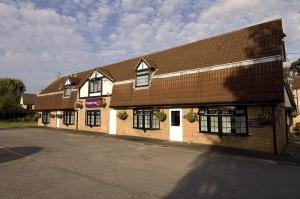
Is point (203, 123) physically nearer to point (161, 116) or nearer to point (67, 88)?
point (161, 116)

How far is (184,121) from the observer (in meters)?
18.2

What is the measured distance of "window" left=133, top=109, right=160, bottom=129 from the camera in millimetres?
20266

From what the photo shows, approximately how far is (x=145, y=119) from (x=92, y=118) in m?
8.16

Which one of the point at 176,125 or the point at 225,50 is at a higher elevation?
the point at 225,50

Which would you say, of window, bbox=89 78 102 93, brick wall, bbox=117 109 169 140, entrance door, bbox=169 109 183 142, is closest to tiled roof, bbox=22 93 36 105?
window, bbox=89 78 102 93

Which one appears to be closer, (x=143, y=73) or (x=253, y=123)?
(x=253, y=123)

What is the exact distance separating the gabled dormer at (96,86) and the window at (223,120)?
11.3 m

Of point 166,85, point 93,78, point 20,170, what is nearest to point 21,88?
point 93,78

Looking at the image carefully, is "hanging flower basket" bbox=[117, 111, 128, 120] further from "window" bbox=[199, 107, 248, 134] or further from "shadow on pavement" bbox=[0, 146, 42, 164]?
"shadow on pavement" bbox=[0, 146, 42, 164]

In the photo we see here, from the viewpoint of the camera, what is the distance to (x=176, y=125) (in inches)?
740

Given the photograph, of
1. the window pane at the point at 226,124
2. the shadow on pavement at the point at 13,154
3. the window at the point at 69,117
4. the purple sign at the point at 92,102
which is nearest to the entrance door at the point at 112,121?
the purple sign at the point at 92,102

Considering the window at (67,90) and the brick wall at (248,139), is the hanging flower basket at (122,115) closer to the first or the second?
the brick wall at (248,139)

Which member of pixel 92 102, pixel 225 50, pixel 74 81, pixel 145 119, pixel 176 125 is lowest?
pixel 176 125

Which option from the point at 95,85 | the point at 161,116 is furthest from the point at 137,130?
the point at 95,85
